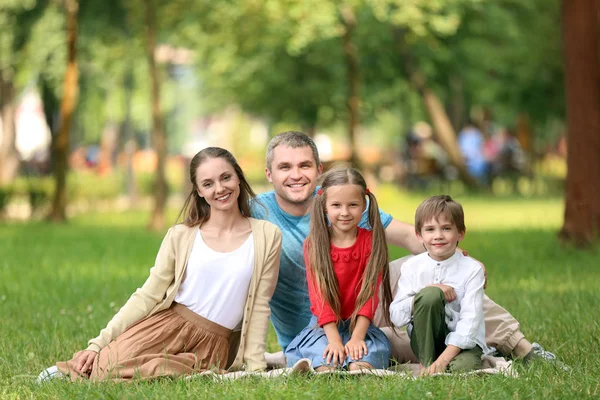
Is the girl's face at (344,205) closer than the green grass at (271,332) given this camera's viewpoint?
No

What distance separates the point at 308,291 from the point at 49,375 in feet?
5.41

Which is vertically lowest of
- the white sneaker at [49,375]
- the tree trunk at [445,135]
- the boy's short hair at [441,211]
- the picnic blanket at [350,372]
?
the picnic blanket at [350,372]

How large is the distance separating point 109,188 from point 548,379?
22.3 meters

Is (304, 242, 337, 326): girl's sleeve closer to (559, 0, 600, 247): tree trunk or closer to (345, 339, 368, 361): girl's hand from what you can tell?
(345, 339, 368, 361): girl's hand

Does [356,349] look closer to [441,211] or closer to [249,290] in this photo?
[249,290]

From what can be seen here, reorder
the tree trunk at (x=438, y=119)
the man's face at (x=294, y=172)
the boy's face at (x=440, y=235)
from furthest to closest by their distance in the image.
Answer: the tree trunk at (x=438, y=119), the man's face at (x=294, y=172), the boy's face at (x=440, y=235)

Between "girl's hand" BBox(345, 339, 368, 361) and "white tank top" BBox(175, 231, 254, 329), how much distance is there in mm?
721

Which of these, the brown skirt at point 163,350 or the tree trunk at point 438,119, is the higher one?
the tree trunk at point 438,119

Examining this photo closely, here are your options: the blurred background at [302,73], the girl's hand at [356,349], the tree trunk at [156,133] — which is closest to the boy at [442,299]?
the girl's hand at [356,349]

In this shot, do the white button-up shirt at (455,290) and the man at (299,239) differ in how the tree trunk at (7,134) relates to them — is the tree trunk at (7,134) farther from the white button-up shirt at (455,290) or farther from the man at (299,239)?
the white button-up shirt at (455,290)

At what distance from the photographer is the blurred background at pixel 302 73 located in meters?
A: 21.8

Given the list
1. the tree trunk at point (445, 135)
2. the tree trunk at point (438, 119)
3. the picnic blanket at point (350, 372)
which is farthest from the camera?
the tree trunk at point (445, 135)

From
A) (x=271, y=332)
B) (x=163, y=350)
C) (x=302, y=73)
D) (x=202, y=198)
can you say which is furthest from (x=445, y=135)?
(x=163, y=350)

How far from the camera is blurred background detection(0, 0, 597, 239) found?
21812mm
